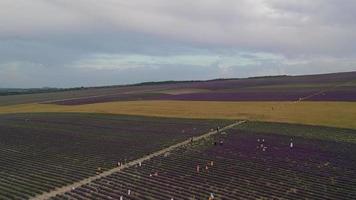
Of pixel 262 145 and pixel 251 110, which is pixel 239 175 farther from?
pixel 251 110

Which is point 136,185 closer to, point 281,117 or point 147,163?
point 147,163

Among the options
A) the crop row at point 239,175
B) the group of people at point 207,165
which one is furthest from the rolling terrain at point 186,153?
the group of people at point 207,165

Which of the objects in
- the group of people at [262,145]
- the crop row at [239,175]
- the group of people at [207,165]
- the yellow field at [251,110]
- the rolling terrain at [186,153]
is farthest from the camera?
the yellow field at [251,110]

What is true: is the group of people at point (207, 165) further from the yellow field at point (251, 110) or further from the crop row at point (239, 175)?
the yellow field at point (251, 110)

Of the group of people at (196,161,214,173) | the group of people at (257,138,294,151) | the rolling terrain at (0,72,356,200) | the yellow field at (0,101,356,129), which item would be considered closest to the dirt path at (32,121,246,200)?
the rolling terrain at (0,72,356,200)

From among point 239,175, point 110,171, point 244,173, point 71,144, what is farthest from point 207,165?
point 71,144

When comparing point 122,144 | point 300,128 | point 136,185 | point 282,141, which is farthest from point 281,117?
point 136,185

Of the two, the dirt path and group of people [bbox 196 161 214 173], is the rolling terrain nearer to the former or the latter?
the dirt path
